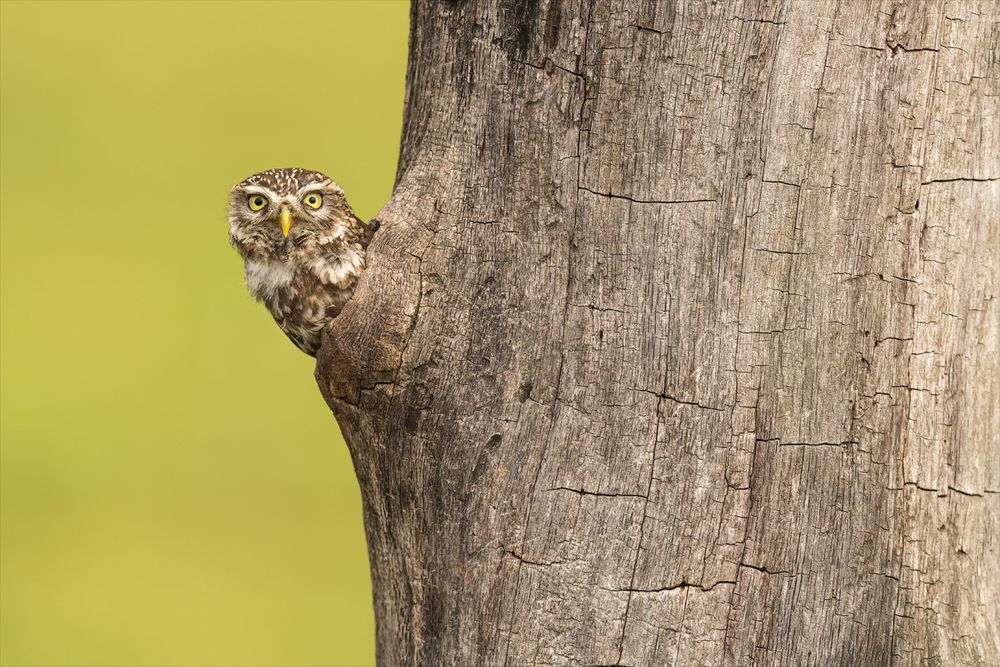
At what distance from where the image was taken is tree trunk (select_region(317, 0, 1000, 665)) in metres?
2.01

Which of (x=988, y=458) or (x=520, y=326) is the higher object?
(x=520, y=326)

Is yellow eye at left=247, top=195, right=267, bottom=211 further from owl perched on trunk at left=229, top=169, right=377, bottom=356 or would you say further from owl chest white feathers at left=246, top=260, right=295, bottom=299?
owl chest white feathers at left=246, top=260, right=295, bottom=299

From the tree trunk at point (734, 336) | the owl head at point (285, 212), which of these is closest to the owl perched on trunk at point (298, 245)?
the owl head at point (285, 212)

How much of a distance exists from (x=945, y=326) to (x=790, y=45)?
657mm

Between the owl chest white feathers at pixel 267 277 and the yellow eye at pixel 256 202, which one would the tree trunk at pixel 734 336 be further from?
the yellow eye at pixel 256 202

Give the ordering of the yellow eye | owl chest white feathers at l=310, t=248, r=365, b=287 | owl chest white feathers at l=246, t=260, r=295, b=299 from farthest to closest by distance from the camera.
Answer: the yellow eye
owl chest white feathers at l=246, t=260, r=295, b=299
owl chest white feathers at l=310, t=248, r=365, b=287

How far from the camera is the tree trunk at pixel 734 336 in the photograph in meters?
2.01

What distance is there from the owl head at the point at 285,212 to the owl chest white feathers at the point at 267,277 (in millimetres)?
32

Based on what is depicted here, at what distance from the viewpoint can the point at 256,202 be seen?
3.17 m

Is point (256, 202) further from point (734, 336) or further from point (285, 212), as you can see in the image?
point (734, 336)

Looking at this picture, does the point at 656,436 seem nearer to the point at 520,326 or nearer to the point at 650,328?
the point at 650,328

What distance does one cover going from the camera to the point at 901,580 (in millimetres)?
2068

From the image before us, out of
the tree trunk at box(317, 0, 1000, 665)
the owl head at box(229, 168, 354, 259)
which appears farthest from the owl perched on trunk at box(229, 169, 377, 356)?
the tree trunk at box(317, 0, 1000, 665)

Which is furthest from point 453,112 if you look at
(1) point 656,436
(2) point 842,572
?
(2) point 842,572
